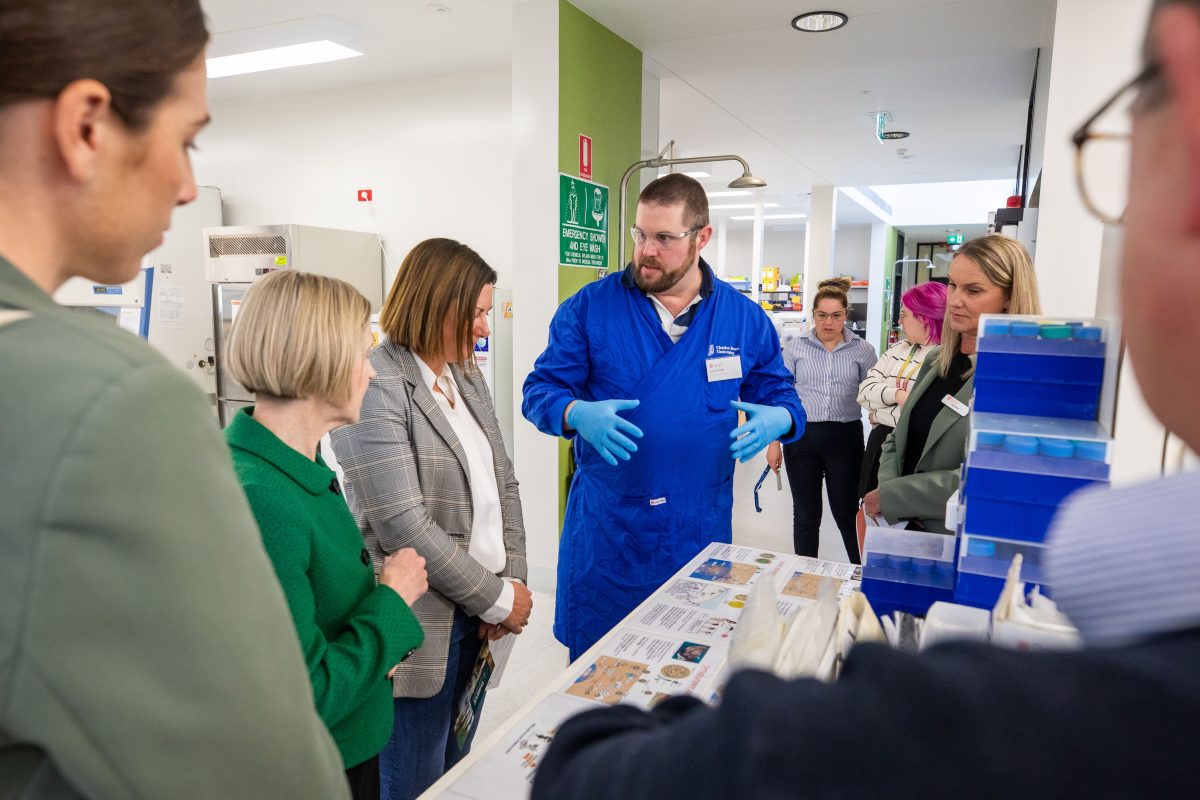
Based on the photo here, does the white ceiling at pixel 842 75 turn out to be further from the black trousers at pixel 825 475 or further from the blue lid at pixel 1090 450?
the blue lid at pixel 1090 450

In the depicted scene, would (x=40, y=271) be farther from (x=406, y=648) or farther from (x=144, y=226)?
(x=406, y=648)

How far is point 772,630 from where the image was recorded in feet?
2.66

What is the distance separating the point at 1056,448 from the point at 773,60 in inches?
170

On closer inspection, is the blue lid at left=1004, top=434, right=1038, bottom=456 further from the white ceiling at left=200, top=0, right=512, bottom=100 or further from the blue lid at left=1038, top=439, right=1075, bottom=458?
the white ceiling at left=200, top=0, right=512, bottom=100

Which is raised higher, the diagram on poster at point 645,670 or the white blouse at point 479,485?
the white blouse at point 479,485

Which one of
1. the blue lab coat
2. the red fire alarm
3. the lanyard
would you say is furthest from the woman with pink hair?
the red fire alarm

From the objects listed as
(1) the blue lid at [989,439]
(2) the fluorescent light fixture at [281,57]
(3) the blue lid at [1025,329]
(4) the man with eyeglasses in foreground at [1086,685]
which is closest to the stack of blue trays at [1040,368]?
(3) the blue lid at [1025,329]

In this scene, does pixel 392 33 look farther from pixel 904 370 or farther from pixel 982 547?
pixel 982 547

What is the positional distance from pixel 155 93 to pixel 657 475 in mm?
1775

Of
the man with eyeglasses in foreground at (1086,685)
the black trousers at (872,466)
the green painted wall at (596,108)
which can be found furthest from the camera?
the green painted wall at (596,108)

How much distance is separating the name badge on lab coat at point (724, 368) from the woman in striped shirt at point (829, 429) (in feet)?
6.05

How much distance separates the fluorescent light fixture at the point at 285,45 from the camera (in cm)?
407

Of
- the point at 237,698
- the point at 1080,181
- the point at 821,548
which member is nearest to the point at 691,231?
the point at 1080,181

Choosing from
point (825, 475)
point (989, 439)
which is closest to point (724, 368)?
point (989, 439)
